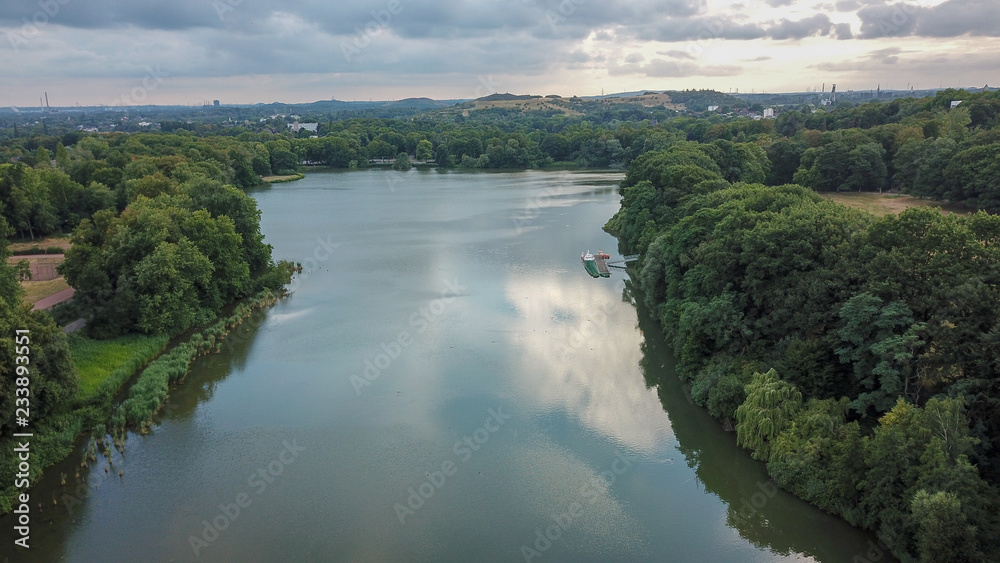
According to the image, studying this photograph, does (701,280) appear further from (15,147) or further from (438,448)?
(15,147)

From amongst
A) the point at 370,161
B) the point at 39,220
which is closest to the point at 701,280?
the point at 39,220

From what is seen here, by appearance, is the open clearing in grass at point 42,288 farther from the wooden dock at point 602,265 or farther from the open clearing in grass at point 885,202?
the open clearing in grass at point 885,202
